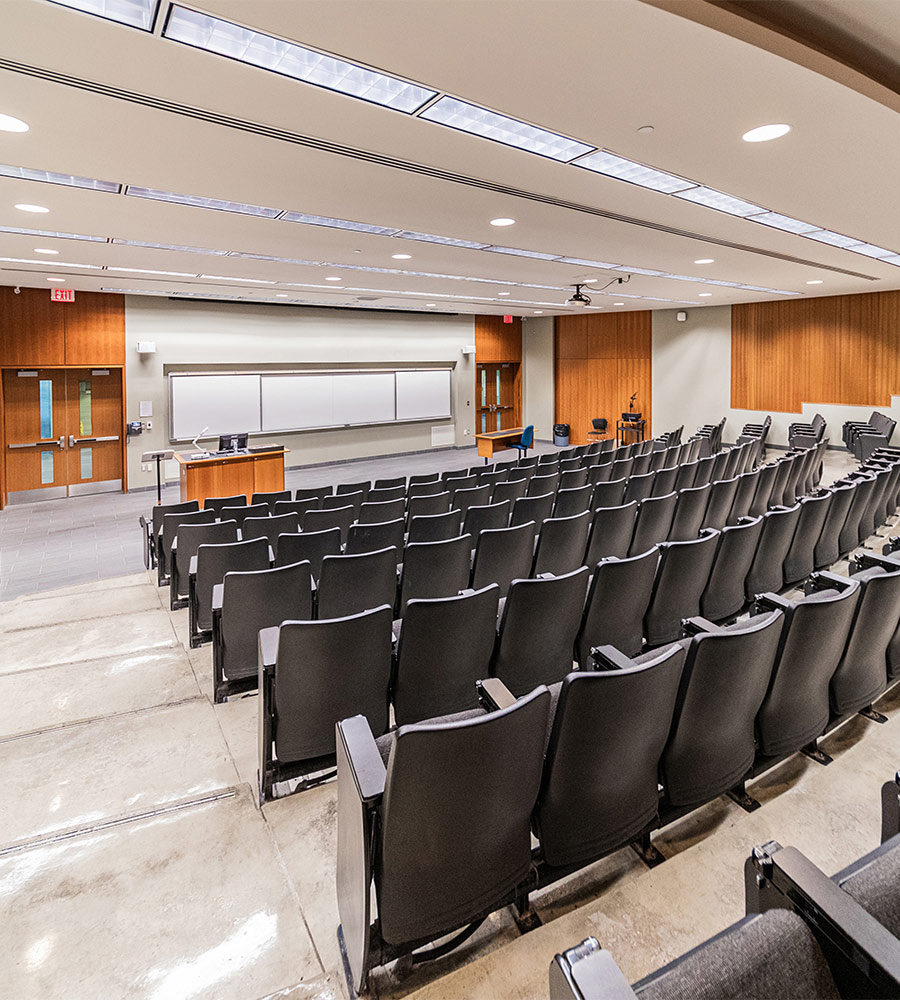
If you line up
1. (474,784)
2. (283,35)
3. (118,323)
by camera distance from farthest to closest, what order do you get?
(118,323) < (283,35) < (474,784)

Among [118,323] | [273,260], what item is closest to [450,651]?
[273,260]

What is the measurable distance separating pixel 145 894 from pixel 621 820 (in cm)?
159

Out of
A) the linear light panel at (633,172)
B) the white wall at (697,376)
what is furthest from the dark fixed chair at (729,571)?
the white wall at (697,376)

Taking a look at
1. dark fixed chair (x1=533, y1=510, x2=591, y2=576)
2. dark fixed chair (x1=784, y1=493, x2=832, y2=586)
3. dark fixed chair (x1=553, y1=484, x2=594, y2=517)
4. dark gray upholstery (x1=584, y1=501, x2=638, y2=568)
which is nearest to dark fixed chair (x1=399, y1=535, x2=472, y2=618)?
dark fixed chair (x1=533, y1=510, x2=591, y2=576)

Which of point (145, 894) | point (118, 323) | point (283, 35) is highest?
point (118, 323)

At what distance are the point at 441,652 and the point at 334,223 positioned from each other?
5.10 meters

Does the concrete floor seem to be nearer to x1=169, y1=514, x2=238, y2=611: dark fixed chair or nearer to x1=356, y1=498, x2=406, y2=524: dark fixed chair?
x1=169, y1=514, x2=238, y2=611: dark fixed chair

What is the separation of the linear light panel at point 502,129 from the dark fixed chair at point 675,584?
2.63 metres

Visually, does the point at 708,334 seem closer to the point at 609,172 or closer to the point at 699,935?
the point at 609,172

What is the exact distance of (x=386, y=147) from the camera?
162 inches

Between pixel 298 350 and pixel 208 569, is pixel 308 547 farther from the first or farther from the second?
pixel 298 350

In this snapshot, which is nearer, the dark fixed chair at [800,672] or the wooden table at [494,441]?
the dark fixed chair at [800,672]

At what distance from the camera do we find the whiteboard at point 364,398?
1485cm

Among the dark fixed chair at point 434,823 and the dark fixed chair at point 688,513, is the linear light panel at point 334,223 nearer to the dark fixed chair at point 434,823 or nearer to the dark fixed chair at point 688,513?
the dark fixed chair at point 688,513
